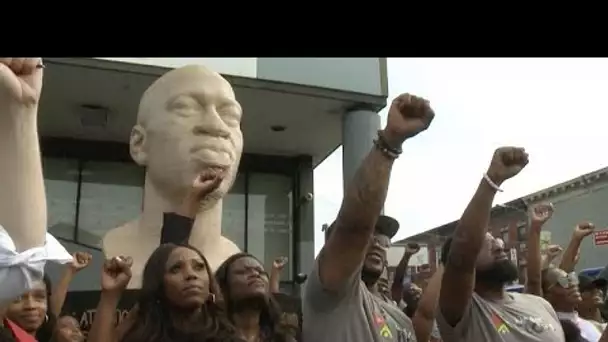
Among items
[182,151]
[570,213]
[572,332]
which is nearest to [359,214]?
[182,151]

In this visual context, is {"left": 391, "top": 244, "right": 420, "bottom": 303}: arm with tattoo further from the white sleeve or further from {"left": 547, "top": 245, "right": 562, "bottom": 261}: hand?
the white sleeve

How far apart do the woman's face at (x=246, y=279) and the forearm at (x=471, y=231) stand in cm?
78

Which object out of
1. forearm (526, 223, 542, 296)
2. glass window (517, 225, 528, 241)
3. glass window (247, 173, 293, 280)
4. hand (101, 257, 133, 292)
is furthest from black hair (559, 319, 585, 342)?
glass window (517, 225, 528, 241)

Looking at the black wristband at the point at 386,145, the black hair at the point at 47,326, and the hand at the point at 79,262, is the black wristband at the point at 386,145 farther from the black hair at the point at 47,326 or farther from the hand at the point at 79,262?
the hand at the point at 79,262

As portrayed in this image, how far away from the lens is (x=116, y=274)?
3.04m

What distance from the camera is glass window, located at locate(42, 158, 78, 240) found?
10039 mm

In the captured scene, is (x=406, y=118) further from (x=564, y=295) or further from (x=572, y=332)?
(x=564, y=295)

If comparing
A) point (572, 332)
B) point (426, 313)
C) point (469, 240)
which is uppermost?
point (469, 240)

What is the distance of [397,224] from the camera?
3555 mm

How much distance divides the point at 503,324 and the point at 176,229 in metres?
1.53

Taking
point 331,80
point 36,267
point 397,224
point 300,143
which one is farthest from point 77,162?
point 36,267
